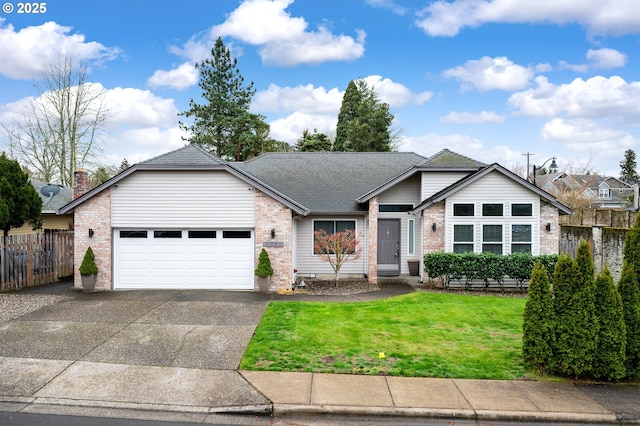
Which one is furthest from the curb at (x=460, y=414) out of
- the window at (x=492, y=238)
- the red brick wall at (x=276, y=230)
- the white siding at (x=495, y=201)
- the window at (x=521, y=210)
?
the window at (x=521, y=210)

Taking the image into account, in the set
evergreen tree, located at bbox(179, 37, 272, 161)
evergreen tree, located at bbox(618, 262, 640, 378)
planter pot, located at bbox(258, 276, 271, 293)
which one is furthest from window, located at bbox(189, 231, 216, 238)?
evergreen tree, located at bbox(179, 37, 272, 161)

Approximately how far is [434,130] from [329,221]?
52.7 ft

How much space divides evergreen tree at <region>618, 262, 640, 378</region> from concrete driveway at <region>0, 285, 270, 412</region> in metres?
5.71

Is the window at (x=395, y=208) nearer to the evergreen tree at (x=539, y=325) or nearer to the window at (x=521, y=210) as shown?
the window at (x=521, y=210)

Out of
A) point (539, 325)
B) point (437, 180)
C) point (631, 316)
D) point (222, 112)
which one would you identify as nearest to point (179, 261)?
point (437, 180)

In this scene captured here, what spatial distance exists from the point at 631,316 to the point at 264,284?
9575mm

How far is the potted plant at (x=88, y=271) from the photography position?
1280 cm

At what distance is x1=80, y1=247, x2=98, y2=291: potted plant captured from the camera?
1280 cm

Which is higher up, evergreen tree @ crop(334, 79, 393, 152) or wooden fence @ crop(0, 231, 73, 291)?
evergreen tree @ crop(334, 79, 393, 152)

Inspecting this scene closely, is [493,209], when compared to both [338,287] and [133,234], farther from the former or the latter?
[133,234]

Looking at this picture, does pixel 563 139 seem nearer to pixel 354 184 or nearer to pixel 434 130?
pixel 434 130

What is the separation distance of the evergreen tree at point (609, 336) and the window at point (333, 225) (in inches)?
411

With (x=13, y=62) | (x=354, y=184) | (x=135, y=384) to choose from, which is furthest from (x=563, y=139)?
(x=13, y=62)

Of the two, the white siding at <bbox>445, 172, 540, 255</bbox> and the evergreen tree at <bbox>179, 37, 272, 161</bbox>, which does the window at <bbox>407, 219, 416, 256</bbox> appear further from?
the evergreen tree at <bbox>179, 37, 272, 161</bbox>
